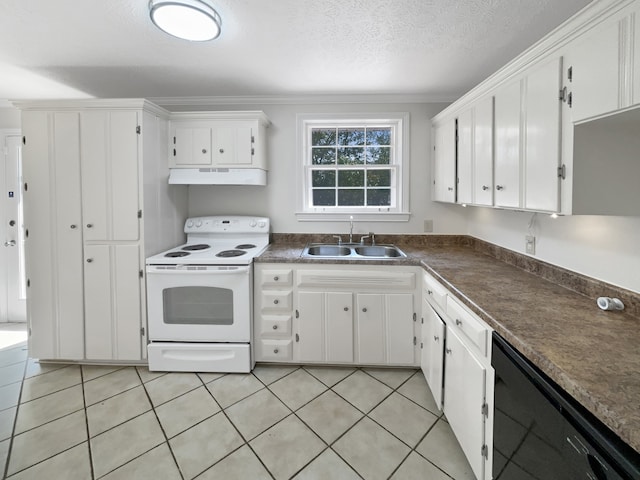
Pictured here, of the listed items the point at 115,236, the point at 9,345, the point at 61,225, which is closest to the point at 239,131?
the point at 115,236

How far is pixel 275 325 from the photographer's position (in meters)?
2.40

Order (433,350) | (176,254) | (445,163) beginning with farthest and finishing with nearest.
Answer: (445,163) → (176,254) → (433,350)

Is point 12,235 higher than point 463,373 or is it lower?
higher

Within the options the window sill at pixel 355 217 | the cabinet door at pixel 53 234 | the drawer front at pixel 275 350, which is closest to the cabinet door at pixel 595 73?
the window sill at pixel 355 217

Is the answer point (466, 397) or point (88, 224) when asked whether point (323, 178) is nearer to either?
point (88, 224)

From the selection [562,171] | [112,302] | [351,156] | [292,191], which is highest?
[351,156]

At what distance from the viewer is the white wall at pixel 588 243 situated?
52.4 inches

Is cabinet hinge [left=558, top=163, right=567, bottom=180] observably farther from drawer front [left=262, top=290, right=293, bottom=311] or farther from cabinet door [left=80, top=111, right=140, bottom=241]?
cabinet door [left=80, top=111, right=140, bottom=241]

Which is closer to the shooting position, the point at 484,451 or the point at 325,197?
the point at 484,451

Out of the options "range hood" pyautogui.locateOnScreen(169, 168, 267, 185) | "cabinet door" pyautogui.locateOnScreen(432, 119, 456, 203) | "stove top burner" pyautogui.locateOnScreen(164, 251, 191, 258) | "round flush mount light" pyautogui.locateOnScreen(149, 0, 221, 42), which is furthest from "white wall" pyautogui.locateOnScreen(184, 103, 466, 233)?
"round flush mount light" pyautogui.locateOnScreen(149, 0, 221, 42)

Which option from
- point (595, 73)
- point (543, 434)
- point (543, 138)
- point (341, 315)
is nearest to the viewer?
point (543, 434)

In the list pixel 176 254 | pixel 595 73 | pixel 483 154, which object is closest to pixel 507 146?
pixel 483 154

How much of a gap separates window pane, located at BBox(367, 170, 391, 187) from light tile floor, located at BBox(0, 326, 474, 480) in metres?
1.74

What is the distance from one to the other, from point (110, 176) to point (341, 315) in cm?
205
